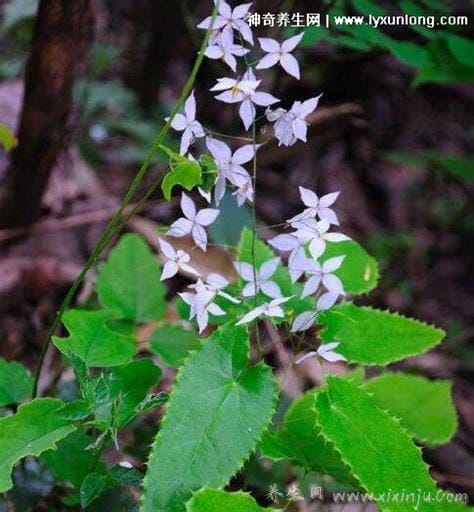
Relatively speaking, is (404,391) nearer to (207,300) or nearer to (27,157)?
(207,300)

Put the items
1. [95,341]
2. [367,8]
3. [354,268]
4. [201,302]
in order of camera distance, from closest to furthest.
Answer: [201,302], [95,341], [354,268], [367,8]

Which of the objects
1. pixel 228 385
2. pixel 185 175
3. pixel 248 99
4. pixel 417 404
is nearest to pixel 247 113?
pixel 248 99

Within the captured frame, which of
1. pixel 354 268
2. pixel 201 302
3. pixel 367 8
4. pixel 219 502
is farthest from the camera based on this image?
pixel 367 8

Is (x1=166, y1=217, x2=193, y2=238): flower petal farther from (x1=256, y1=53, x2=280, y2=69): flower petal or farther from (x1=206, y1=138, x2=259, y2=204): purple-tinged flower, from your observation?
(x1=256, y1=53, x2=280, y2=69): flower petal

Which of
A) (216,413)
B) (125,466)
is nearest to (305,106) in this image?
(216,413)

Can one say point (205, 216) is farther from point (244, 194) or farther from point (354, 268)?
point (354, 268)

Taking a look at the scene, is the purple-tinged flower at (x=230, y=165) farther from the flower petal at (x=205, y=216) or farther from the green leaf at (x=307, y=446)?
the green leaf at (x=307, y=446)
